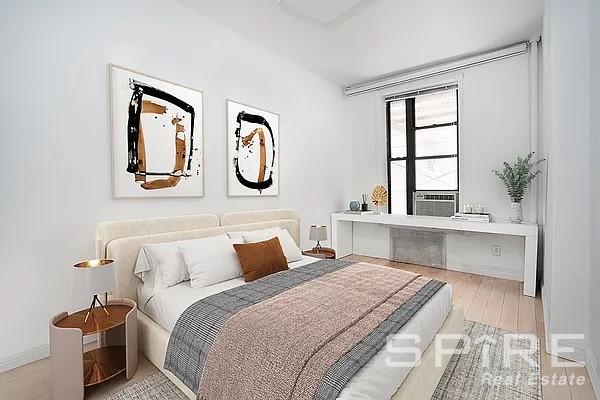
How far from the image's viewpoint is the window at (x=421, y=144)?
14.6 feet

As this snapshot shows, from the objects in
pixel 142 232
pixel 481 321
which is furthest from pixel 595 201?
pixel 142 232

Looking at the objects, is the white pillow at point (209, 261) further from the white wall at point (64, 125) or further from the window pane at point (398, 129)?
the window pane at point (398, 129)

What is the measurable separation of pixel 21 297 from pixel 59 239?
422 millimetres

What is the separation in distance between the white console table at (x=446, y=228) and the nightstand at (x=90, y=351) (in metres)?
3.37

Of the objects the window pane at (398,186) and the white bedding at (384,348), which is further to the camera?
the window pane at (398,186)

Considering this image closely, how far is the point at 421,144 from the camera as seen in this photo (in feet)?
15.4

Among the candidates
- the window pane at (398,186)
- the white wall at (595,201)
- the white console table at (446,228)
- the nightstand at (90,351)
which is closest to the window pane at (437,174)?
the window pane at (398,186)

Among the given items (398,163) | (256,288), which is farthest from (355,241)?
(256,288)

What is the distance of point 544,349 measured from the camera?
7.32 feet

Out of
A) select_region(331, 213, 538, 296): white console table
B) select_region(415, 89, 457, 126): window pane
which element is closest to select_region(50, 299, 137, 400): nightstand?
select_region(331, 213, 538, 296): white console table

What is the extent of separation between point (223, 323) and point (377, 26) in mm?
3301

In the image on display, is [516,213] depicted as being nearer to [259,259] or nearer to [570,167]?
[570,167]

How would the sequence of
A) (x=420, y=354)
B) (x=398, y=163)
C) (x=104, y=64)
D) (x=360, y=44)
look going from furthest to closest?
1. (x=398, y=163)
2. (x=360, y=44)
3. (x=104, y=64)
4. (x=420, y=354)

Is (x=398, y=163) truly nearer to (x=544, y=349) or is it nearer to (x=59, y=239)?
(x=544, y=349)
